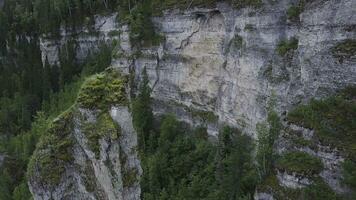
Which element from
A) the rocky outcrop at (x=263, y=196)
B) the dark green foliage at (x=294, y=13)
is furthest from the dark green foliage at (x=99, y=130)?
the dark green foliage at (x=294, y=13)

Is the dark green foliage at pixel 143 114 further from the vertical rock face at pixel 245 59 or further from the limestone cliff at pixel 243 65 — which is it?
the vertical rock face at pixel 245 59

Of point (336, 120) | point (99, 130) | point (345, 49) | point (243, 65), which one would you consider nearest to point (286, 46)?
point (243, 65)

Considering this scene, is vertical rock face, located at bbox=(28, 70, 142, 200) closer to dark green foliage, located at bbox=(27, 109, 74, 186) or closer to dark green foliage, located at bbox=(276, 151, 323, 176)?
dark green foliage, located at bbox=(27, 109, 74, 186)

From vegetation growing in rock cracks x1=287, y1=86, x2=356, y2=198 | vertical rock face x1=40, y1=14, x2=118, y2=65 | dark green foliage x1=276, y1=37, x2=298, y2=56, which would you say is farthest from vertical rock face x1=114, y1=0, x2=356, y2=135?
vertical rock face x1=40, y1=14, x2=118, y2=65

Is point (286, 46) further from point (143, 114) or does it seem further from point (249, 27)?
point (143, 114)

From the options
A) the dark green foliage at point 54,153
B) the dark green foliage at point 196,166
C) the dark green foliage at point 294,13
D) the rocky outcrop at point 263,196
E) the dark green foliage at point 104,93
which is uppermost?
the dark green foliage at point 294,13

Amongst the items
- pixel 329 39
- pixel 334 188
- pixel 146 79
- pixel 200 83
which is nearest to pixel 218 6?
pixel 200 83
